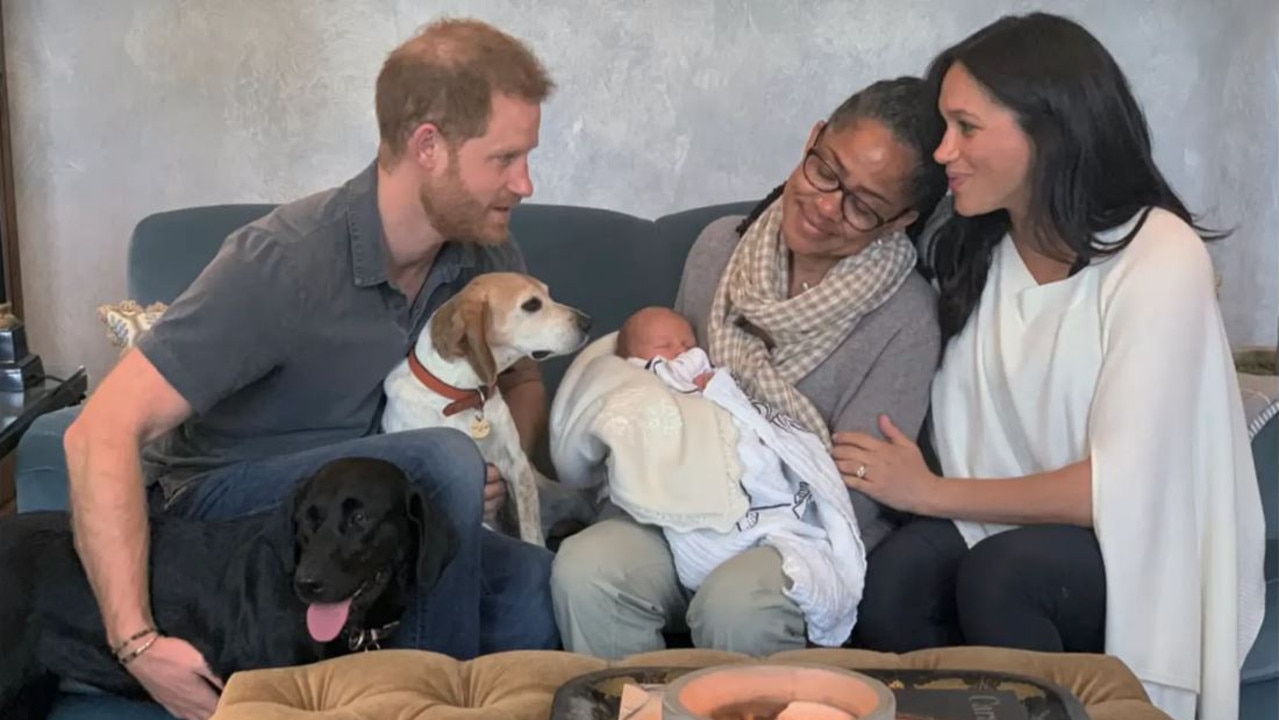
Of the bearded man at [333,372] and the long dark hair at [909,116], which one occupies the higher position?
the long dark hair at [909,116]

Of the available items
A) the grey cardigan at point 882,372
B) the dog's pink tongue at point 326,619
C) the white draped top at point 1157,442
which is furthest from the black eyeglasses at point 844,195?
the dog's pink tongue at point 326,619

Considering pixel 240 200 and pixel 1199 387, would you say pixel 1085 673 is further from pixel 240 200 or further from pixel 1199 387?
pixel 240 200

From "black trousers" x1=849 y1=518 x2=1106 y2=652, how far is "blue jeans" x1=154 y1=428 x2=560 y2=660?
52 cm

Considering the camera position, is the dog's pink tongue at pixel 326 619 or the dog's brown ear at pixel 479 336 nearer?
the dog's pink tongue at pixel 326 619

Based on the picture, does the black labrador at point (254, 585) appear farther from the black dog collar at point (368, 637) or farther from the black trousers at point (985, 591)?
the black trousers at point (985, 591)

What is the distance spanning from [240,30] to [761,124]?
1117mm

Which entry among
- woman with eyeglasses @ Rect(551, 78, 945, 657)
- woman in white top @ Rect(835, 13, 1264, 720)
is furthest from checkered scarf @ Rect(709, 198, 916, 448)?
woman in white top @ Rect(835, 13, 1264, 720)

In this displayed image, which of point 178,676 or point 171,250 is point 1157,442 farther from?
point 171,250

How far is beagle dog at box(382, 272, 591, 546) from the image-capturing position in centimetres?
183

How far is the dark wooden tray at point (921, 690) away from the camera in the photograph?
1.22m

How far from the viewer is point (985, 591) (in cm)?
168

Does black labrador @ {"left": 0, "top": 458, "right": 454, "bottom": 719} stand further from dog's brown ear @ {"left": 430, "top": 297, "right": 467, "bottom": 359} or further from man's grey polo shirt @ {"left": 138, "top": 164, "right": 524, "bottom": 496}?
dog's brown ear @ {"left": 430, "top": 297, "right": 467, "bottom": 359}

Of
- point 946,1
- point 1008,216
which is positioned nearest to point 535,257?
point 1008,216

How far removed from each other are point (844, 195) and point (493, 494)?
65 centimetres
